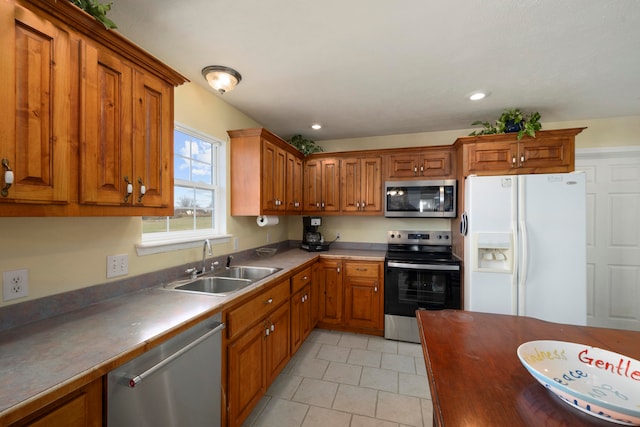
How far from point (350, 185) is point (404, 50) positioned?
1.86 meters

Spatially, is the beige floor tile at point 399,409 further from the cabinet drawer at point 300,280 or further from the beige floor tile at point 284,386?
the cabinet drawer at point 300,280

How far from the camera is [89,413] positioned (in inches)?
33.5

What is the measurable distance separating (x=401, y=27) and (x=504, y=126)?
6.06ft

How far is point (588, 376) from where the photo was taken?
0.83m

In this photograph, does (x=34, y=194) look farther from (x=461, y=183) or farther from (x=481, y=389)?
(x=461, y=183)

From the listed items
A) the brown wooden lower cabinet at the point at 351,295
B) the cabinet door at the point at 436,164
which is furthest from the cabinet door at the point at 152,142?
the cabinet door at the point at 436,164

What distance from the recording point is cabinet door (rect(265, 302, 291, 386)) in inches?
78.1

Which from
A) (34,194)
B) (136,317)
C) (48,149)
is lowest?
(136,317)

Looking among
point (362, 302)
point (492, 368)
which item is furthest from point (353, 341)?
point (492, 368)

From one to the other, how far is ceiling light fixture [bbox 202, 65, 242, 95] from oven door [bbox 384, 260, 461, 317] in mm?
2341

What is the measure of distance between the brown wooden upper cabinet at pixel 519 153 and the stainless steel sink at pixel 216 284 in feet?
8.23

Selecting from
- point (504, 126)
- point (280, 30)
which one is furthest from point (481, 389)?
point (504, 126)

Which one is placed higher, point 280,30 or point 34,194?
point 280,30

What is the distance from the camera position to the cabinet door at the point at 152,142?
1.35m
